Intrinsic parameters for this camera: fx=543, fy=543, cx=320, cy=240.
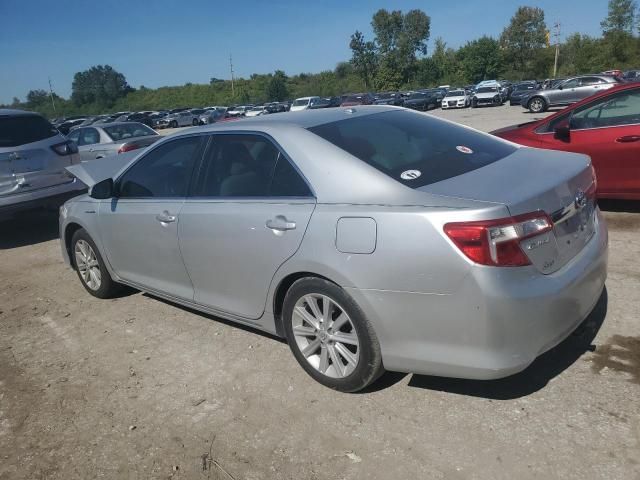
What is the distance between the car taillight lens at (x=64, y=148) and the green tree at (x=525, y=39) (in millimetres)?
81352

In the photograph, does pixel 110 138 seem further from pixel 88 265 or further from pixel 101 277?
pixel 101 277

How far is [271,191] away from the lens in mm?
3326

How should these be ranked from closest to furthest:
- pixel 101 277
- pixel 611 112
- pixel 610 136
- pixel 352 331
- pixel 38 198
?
pixel 352 331 → pixel 101 277 → pixel 610 136 → pixel 611 112 → pixel 38 198

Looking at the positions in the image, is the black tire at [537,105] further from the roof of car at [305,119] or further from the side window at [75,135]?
the roof of car at [305,119]

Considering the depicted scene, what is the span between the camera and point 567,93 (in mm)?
26219

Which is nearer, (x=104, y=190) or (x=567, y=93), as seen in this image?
(x=104, y=190)

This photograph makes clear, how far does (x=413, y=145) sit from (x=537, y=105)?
25.9 meters

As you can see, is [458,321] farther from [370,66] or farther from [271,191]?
[370,66]

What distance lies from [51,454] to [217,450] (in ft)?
3.05

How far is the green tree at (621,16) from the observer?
68.0m

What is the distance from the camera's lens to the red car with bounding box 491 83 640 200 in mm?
5684

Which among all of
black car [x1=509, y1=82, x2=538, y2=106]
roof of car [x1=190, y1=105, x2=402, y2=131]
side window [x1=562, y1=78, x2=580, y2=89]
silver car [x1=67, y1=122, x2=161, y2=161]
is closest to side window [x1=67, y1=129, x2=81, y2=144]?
silver car [x1=67, y1=122, x2=161, y2=161]

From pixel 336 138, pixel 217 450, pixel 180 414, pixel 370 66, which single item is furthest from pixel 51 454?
pixel 370 66

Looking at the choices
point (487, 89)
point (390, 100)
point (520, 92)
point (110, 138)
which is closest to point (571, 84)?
point (520, 92)
